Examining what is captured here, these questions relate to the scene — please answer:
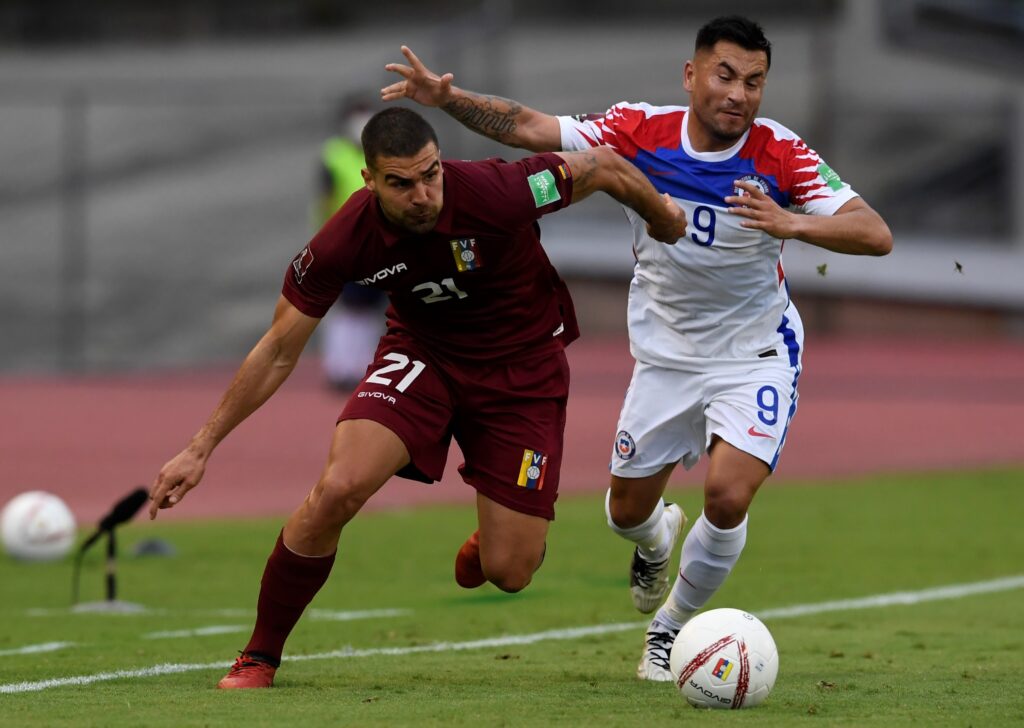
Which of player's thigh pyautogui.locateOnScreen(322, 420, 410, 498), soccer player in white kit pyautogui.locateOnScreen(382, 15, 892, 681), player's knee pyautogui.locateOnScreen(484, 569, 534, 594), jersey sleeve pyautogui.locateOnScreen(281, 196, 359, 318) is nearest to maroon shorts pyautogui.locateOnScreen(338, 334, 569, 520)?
player's thigh pyautogui.locateOnScreen(322, 420, 410, 498)

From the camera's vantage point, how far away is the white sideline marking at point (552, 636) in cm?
750

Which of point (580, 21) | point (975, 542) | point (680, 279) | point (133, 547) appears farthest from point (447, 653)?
point (580, 21)

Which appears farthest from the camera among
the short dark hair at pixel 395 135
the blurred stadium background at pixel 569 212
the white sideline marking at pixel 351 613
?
the blurred stadium background at pixel 569 212

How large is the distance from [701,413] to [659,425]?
19 cm

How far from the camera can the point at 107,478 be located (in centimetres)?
1521

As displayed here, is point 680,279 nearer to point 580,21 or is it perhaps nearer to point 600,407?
point 600,407

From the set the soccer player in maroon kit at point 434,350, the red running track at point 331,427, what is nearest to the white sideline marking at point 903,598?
the soccer player in maroon kit at point 434,350

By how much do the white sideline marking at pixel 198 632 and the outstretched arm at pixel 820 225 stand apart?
3.53 metres

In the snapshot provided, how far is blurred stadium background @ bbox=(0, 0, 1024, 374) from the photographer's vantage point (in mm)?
25094

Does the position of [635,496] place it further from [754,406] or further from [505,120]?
[505,120]

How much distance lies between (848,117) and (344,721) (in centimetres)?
2048

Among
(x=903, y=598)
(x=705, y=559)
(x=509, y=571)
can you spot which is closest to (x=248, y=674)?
(x=509, y=571)

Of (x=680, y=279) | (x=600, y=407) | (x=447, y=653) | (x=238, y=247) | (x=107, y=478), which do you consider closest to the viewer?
(x=680, y=279)

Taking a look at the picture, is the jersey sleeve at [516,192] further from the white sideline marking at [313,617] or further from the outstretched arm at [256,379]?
the white sideline marking at [313,617]
